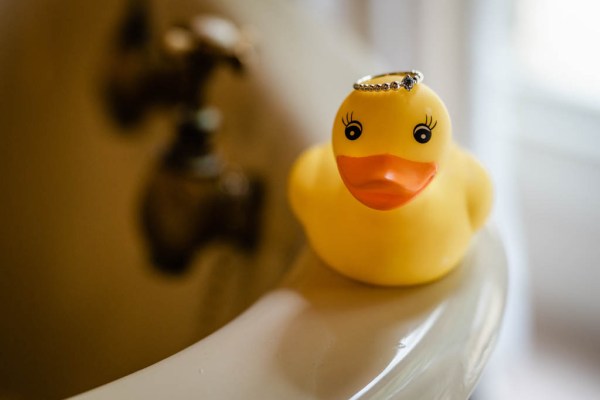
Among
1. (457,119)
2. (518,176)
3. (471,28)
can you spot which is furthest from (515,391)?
(471,28)

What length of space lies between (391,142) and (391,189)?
2 centimetres

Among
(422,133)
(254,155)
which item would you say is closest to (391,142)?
(422,133)

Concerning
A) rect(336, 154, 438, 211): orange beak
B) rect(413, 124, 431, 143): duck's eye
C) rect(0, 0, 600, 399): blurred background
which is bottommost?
rect(0, 0, 600, 399): blurred background

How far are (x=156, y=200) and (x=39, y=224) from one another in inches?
6.7

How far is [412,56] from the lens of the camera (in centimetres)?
96

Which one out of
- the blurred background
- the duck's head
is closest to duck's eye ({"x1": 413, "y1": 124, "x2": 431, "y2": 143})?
the duck's head

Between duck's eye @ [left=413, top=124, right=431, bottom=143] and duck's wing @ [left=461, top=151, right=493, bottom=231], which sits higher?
duck's eye @ [left=413, top=124, right=431, bottom=143]

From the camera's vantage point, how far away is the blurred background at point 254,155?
620 mm

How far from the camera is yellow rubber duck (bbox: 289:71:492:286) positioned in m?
0.32

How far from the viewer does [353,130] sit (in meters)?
0.33

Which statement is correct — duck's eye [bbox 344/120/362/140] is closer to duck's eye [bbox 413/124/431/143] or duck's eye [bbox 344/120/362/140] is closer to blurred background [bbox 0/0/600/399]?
duck's eye [bbox 413/124/431/143]

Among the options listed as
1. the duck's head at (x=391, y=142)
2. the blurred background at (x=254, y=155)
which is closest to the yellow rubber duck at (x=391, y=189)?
the duck's head at (x=391, y=142)

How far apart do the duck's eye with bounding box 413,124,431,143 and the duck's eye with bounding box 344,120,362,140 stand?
3cm

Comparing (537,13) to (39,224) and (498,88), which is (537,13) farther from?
(39,224)
